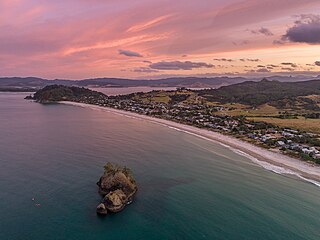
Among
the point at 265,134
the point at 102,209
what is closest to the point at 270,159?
the point at 265,134

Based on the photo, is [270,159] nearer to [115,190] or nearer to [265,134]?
[265,134]

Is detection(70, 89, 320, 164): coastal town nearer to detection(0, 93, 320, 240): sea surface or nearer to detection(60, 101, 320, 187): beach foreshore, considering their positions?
detection(60, 101, 320, 187): beach foreshore

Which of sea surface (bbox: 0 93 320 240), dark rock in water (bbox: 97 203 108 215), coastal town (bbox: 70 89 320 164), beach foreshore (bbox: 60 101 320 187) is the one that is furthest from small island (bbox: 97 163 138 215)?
coastal town (bbox: 70 89 320 164)

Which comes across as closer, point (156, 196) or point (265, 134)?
point (156, 196)

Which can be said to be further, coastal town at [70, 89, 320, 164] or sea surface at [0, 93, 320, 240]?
coastal town at [70, 89, 320, 164]

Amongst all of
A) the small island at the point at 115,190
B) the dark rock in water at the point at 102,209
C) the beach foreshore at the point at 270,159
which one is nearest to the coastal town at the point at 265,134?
the beach foreshore at the point at 270,159

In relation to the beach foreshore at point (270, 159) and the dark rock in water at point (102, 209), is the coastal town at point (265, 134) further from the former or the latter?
the dark rock in water at point (102, 209)
